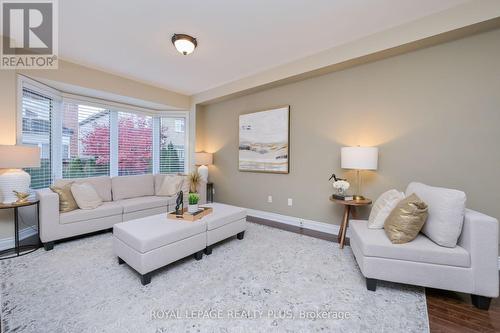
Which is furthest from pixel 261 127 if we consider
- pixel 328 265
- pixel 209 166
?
pixel 328 265

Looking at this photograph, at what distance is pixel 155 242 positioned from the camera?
6.83ft

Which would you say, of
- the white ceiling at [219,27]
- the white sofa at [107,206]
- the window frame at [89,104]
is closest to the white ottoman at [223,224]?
the white sofa at [107,206]

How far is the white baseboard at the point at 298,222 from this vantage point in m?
3.41

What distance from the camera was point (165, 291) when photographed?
1.91m

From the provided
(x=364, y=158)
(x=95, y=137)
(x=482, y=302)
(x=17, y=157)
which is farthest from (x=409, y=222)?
(x=95, y=137)

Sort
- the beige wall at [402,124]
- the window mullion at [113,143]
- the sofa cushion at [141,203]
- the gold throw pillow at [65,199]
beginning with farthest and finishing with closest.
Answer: the window mullion at [113,143] < the sofa cushion at [141,203] < the gold throw pillow at [65,199] < the beige wall at [402,124]

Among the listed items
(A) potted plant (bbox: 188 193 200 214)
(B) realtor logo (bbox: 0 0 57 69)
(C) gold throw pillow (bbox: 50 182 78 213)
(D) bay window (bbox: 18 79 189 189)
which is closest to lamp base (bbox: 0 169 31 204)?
(C) gold throw pillow (bbox: 50 182 78 213)

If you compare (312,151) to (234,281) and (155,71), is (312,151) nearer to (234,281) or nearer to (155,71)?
(234,281)

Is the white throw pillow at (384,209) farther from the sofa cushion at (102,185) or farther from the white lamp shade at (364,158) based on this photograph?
the sofa cushion at (102,185)

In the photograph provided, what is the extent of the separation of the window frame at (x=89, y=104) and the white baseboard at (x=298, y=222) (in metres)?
2.23

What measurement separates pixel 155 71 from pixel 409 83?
13.1 ft

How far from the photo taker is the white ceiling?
2207 mm

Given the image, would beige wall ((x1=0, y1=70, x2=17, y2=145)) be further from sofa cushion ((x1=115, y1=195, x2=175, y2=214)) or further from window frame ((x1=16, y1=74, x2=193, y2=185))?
sofa cushion ((x1=115, y1=195, x2=175, y2=214))

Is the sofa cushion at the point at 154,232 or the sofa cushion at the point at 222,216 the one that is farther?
the sofa cushion at the point at 222,216
